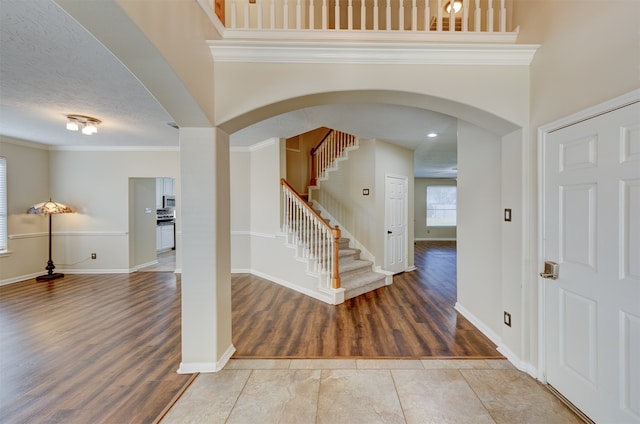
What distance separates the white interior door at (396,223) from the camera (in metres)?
4.97

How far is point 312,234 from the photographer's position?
4.12m

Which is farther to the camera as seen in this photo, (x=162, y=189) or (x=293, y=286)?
(x=162, y=189)

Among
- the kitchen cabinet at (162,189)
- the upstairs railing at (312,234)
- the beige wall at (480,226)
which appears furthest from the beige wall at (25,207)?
the beige wall at (480,226)

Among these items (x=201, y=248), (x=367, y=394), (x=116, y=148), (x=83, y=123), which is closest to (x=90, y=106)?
(x=83, y=123)

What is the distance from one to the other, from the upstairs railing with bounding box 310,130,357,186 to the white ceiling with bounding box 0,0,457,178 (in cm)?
81

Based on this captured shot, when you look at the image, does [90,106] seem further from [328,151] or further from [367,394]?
[367,394]

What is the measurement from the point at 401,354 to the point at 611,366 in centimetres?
137

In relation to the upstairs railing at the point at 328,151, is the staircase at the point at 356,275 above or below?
below

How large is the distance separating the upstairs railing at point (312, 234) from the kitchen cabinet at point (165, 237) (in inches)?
198

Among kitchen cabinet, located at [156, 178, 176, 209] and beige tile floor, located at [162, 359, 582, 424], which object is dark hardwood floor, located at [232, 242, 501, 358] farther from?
kitchen cabinet, located at [156, 178, 176, 209]

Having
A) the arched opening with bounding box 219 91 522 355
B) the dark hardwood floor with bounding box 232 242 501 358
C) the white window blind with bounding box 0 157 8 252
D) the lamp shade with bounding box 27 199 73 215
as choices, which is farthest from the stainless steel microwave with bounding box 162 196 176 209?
the dark hardwood floor with bounding box 232 242 501 358

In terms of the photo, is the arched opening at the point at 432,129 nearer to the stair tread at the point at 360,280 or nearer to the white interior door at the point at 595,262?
the white interior door at the point at 595,262

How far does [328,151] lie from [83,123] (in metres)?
4.21

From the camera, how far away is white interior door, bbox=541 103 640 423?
1.38 metres
